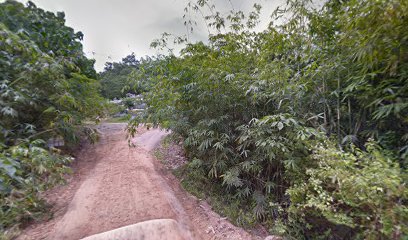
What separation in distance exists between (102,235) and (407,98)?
9.20 ft

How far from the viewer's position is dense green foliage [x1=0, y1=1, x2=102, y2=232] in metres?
1.81

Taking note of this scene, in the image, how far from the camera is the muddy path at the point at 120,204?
1884 mm

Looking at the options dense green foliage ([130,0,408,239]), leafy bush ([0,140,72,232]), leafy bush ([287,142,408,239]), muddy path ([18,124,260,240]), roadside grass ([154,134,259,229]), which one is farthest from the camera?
roadside grass ([154,134,259,229])

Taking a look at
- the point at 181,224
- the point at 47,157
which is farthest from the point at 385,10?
the point at 47,157

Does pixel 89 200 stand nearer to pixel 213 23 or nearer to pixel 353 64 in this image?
pixel 213 23

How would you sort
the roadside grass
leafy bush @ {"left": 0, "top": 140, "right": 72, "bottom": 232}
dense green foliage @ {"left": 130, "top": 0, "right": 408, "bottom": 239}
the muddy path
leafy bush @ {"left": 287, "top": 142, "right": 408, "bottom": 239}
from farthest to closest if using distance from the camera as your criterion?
1. the roadside grass
2. the muddy path
3. leafy bush @ {"left": 0, "top": 140, "right": 72, "bottom": 232}
4. dense green foliage @ {"left": 130, "top": 0, "right": 408, "bottom": 239}
5. leafy bush @ {"left": 287, "top": 142, "right": 408, "bottom": 239}

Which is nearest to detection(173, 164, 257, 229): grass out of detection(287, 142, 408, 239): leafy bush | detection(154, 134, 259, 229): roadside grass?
detection(154, 134, 259, 229): roadside grass

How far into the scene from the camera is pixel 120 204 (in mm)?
2289

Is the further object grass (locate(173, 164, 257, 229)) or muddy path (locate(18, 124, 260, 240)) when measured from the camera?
grass (locate(173, 164, 257, 229))

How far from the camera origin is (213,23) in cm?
285

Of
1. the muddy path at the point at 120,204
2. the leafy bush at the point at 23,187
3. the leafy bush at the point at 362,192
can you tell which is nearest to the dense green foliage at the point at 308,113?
the leafy bush at the point at 362,192

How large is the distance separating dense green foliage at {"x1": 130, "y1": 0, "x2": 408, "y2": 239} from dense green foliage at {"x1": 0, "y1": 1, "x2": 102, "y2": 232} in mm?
1502

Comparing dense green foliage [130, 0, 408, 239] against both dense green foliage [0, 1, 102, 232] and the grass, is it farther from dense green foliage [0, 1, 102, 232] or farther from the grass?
dense green foliage [0, 1, 102, 232]

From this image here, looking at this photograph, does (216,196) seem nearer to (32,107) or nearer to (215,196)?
(215,196)
